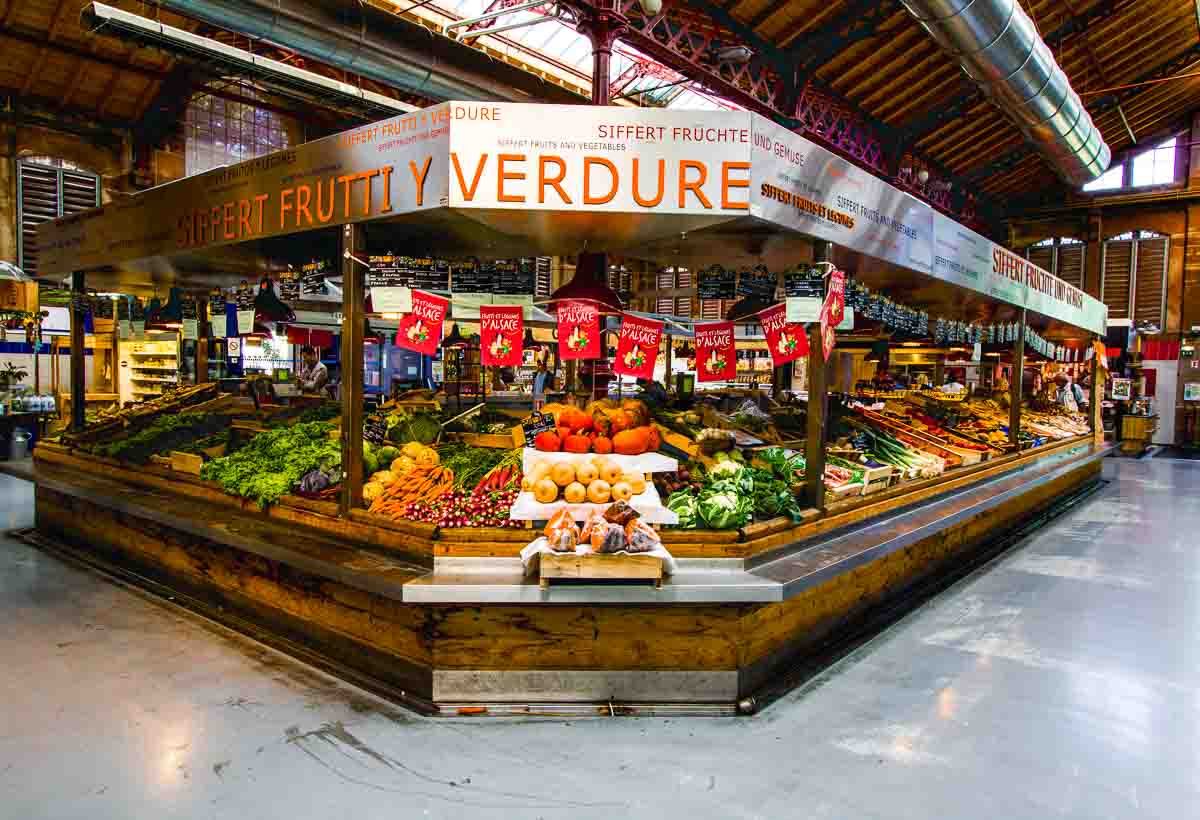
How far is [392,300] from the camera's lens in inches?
156

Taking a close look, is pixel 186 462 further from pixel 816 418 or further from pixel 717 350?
pixel 816 418

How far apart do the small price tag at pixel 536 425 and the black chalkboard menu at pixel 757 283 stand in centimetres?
193

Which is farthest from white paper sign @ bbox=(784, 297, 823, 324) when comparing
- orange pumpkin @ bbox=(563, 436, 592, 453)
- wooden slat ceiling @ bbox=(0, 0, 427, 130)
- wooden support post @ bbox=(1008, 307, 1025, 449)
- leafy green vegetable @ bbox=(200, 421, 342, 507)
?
wooden slat ceiling @ bbox=(0, 0, 427, 130)

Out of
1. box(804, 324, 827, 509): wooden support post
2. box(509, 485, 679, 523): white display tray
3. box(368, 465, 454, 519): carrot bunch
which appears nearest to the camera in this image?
box(509, 485, 679, 523): white display tray

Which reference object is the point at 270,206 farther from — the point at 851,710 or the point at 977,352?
the point at 977,352

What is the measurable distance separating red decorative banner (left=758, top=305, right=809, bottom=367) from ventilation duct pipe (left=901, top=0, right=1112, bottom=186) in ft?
13.4

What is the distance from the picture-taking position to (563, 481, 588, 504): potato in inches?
145

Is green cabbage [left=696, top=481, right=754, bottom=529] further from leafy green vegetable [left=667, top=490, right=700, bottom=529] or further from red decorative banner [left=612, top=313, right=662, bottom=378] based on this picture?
red decorative banner [left=612, top=313, right=662, bottom=378]

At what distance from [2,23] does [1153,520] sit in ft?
54.2

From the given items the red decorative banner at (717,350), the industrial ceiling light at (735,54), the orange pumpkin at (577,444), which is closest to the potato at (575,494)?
the orange pumpkin at (577,444)

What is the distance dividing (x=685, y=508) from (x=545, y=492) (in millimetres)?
755

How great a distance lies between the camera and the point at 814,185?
4.05 meters

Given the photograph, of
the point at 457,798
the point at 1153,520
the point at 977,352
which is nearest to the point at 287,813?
the point at 457,798

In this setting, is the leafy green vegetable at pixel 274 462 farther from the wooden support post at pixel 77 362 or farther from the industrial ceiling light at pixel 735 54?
the industrial ceiling light at pixel 735 54
